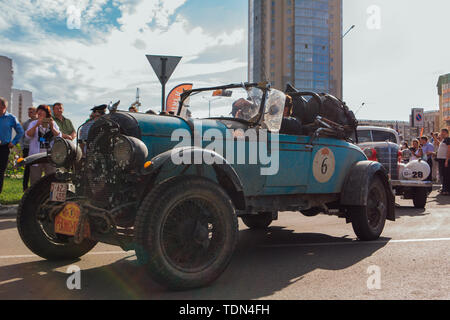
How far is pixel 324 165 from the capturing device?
5176mm

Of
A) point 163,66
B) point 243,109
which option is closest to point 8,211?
point 163,66


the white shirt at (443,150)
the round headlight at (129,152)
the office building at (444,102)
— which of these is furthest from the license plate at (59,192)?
the office building at (444,102)

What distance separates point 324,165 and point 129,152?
8.58 feet

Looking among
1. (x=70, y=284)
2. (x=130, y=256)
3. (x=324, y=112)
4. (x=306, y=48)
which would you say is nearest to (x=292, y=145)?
(x=324, y=112)

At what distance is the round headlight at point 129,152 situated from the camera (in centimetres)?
337

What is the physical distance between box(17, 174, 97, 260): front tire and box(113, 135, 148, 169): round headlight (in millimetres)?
1035

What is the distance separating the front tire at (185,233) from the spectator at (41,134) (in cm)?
469

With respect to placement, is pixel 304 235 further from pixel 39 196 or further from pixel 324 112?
pixel 39 196

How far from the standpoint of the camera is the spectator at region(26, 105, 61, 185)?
7.34 m

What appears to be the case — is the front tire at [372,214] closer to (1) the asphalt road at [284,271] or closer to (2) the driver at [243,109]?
(1) the asphalt road at [284,271]

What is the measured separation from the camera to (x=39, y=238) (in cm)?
411

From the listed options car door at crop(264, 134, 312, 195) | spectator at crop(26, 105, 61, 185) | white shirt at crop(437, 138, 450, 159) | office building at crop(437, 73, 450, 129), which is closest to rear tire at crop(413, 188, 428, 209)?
white shirt at crop(437, 138, 450, 159)

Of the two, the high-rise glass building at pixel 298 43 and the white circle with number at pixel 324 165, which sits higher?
the high-rise glass building at pixel 298 43

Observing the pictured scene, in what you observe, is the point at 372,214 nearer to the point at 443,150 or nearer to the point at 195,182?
the point at 195,182
